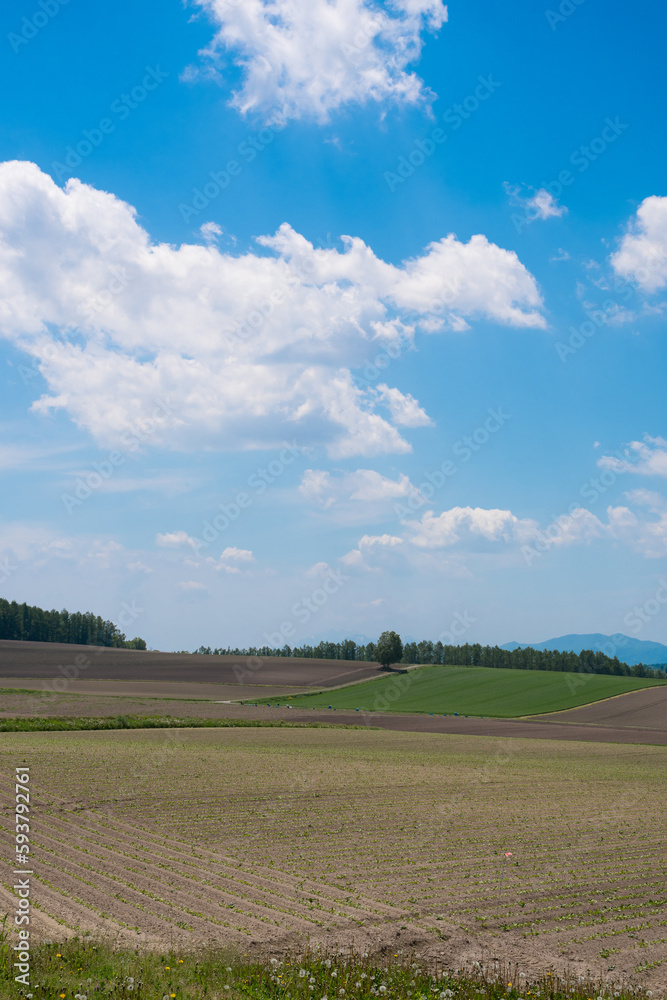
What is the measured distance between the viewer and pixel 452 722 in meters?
75.6

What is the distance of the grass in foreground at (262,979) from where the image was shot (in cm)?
1016

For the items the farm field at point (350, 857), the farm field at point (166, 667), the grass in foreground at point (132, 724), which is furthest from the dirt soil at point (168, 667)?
the farm field at point (350, 857)

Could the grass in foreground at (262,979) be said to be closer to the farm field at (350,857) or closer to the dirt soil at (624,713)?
the farm field at (350,857)

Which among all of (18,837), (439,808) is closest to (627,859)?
(439,808)

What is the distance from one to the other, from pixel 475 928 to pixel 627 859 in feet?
26.6

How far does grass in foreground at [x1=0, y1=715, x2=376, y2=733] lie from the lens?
49.1 m

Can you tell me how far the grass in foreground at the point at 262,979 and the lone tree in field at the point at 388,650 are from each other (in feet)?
427

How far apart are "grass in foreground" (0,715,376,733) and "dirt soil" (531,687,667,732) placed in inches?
1215

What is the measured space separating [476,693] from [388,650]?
36.5m

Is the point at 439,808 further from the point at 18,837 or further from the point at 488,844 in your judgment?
the point at 18,837

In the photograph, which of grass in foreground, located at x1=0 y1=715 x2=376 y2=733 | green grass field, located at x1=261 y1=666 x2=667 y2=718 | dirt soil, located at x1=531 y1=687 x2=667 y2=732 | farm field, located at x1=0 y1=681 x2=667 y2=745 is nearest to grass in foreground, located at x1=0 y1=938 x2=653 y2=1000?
grass in foreground, located at x1=0 y1=715 x2=376 y2=733

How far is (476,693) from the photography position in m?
106

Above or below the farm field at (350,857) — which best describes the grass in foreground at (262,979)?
above

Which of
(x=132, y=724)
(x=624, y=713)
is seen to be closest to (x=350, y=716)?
(x=132, y=724)
